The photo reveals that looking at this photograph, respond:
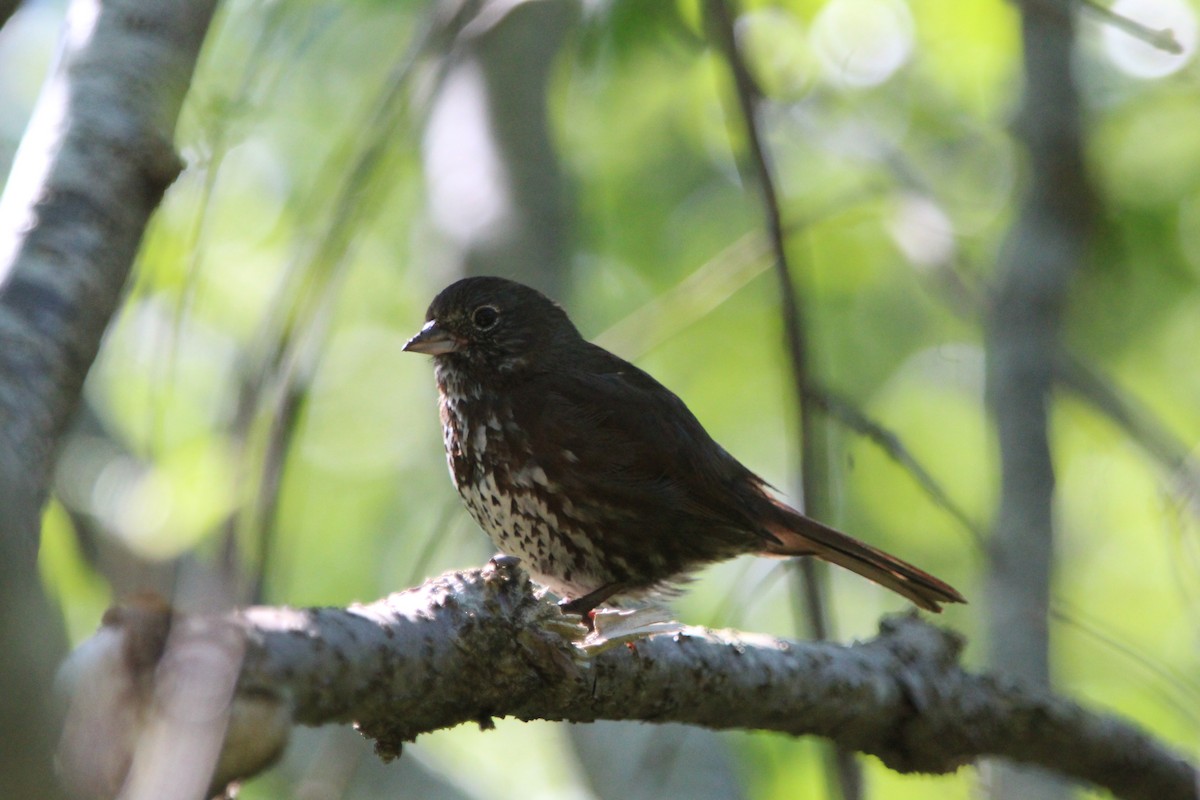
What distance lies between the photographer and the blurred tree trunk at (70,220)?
3.86ft

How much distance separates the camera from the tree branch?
5.70 feet

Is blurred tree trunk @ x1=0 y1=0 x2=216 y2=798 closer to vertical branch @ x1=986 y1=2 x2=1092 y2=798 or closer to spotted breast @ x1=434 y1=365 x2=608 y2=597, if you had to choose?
spotted breast @ x1=434 y1=365 x2=608 y2=597

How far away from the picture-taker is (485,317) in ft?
13.3

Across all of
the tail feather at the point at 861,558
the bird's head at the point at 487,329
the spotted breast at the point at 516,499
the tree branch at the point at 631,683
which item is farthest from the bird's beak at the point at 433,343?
the tree branch at the point at 631,683

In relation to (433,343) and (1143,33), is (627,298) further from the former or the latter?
(1143,33)

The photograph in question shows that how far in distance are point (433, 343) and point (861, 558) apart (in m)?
1.54

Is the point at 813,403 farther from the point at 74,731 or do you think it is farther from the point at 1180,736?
the point at 1180,736

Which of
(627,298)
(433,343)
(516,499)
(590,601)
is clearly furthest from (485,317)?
(627,298)

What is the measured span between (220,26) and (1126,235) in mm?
4752

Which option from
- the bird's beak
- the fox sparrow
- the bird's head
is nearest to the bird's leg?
the fox sparrow

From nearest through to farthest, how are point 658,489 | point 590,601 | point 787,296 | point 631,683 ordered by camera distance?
point 787,296, point 631,683, point 590,601, point 658,489

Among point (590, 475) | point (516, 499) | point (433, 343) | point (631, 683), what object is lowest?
point (631, 683)

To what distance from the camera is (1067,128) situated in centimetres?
441

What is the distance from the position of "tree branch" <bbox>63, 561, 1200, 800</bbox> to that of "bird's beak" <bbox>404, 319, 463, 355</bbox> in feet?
5.03
